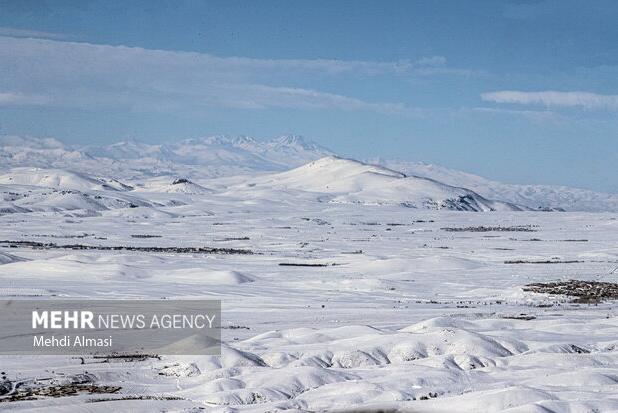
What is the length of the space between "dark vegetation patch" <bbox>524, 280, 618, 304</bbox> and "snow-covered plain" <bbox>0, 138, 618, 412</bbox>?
178 cm

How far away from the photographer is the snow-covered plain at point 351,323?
2548cm

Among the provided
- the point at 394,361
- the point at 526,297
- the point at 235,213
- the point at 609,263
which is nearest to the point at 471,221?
the point at 235,213

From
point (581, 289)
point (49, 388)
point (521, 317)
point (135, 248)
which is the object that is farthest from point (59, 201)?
point (49, 388)

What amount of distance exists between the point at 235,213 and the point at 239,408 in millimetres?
142219

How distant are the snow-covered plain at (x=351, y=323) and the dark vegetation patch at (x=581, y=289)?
178 cm

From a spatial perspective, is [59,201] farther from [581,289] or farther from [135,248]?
[581,289]

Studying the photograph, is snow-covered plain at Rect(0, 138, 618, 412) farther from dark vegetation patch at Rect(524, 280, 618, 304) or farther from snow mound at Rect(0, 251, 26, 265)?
dark vegetation patch at Rect(524, 280, 618, 304)

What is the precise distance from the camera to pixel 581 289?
56156 mm

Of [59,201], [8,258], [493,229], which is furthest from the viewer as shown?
[59,201]

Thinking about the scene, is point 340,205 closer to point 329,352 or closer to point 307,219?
point 307,219

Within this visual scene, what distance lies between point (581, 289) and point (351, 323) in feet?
72.8

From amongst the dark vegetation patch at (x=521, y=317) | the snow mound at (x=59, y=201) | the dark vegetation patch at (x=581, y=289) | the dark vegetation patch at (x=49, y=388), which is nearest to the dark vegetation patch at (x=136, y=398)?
the dark vegetation patch at (x=49, y=388)

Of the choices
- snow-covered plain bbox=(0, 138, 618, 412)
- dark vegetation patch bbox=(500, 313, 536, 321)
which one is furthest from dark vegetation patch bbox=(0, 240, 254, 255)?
dark vegetation patch bbox=(500, 313, 536, 321)

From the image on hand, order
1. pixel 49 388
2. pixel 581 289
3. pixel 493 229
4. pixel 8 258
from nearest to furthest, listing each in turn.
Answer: pixel 49 388, pixel 581 289, pixel 8 258, pixel 493 229
